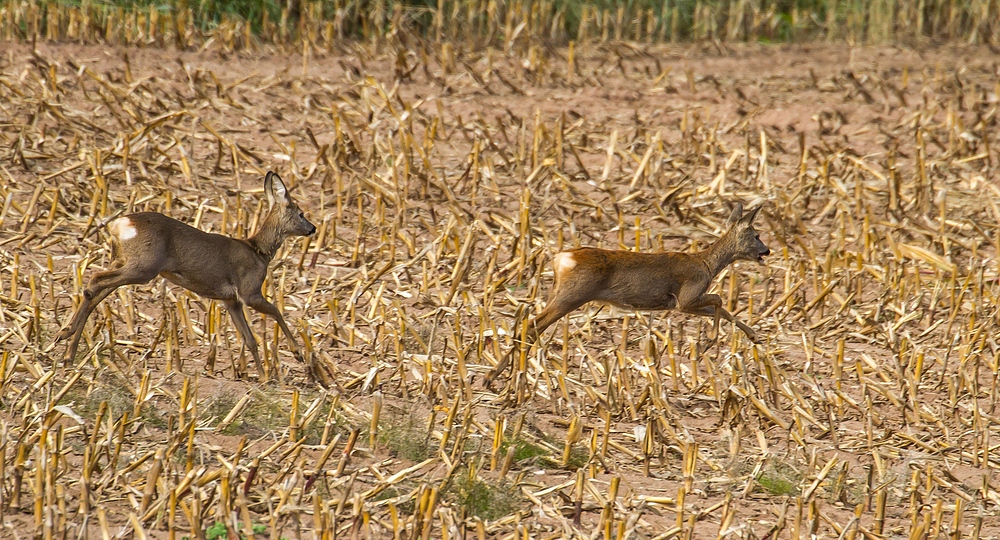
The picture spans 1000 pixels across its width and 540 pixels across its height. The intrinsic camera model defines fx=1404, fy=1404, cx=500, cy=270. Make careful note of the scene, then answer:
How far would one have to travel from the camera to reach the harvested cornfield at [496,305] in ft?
18.7

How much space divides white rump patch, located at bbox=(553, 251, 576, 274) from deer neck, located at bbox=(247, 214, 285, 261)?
1.50 metres

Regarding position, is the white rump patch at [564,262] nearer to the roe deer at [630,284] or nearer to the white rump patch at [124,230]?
the roe deer at [630,284]

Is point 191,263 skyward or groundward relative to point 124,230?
groundward

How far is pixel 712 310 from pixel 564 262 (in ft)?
3.20

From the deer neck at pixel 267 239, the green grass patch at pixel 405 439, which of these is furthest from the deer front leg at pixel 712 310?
the deer neck at pixel 267 239

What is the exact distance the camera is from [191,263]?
22.9 feet

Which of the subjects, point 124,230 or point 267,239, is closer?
point 124,230

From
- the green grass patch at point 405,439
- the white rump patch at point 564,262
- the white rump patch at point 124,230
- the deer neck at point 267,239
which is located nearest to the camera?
the green grass patch at point 405,439

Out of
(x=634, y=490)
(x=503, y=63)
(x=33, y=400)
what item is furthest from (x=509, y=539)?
(x=503, y=63)

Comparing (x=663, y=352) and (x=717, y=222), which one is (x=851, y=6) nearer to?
(x=717, y=222)

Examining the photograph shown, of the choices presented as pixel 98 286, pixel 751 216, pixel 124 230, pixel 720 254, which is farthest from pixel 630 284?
pixel 98 286

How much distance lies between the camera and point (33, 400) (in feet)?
20.5

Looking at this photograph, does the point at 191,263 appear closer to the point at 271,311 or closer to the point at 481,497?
the point at 271,311

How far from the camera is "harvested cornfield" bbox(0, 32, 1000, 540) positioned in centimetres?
569
